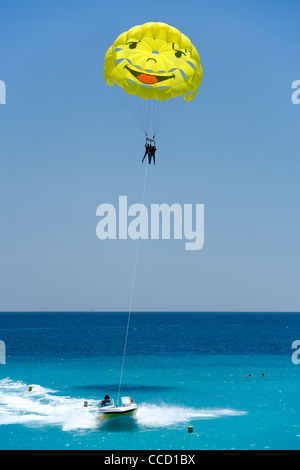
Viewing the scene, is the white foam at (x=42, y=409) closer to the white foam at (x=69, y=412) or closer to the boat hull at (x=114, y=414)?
the white foam at (x=69, y=412)

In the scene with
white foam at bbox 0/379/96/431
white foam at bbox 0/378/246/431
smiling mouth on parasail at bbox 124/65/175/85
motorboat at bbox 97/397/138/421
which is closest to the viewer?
smiling mouth on parasail at bbox 124/65/175/85

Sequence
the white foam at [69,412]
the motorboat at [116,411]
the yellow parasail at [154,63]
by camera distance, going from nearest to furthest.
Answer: the yellow parasail at [154,63], the motorboat at [116,411], the white foam at [69,412]

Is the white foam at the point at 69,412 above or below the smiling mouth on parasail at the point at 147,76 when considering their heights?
below

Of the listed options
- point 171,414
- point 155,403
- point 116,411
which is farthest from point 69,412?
point 171,414

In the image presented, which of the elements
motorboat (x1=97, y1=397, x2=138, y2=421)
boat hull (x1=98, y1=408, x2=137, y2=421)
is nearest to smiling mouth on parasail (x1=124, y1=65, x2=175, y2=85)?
motorboat (x1=97, y1=397, x2=138, y2=421)

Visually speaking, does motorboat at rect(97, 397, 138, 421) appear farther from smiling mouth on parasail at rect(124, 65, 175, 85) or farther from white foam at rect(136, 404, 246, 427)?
smiling mouth on parasail at rect(124, 65, 175, 85)

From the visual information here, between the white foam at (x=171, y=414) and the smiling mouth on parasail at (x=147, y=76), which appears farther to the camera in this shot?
the white foam at (x=171, y=414)

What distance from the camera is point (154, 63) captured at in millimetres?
23719

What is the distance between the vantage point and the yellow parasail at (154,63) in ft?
69.6

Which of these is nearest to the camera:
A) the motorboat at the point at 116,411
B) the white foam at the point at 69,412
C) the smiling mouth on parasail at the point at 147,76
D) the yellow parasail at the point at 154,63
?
the yellow parasail at the point at 154,63

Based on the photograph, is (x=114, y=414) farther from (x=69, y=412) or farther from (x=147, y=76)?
(x=147, y=76)

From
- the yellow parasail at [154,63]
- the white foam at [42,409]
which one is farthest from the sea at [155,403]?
the yellow parasail at [154,63]

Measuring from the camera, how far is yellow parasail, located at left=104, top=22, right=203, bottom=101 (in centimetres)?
2122
